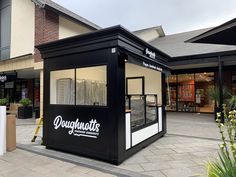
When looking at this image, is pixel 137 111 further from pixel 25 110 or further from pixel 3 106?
pixel 25 110

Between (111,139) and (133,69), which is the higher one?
(133,69)

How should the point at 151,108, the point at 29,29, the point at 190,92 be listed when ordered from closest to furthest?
the point at 151,108 < the point at 29,29 < the point at 190,92

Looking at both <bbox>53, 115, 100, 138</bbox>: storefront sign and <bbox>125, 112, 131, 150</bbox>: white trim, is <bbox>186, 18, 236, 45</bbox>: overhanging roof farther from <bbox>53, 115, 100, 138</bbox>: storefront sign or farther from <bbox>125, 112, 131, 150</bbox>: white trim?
<bbox>53, 115, 100, 138</bbox>: storefront sign

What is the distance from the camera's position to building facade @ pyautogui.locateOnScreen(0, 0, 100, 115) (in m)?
9.45

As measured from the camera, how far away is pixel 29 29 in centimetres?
1024

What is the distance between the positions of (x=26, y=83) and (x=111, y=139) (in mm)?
13445

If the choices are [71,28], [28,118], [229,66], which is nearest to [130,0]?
[71,28]

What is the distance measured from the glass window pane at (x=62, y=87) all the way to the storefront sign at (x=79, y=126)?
0.48 metres

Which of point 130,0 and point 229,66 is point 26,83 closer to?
point 130,0

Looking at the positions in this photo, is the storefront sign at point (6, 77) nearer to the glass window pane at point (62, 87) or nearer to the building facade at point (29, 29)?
the building facade at point (29, 29)

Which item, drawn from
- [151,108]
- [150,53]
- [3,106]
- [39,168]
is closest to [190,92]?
[151,108]

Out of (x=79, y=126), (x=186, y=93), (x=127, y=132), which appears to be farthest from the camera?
(x=186, y=93)

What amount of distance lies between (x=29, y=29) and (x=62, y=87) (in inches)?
242

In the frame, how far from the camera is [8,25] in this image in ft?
38.7
